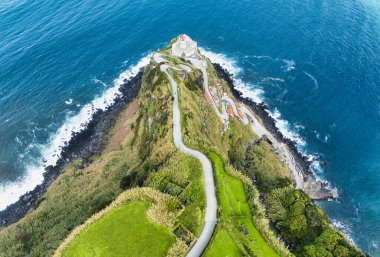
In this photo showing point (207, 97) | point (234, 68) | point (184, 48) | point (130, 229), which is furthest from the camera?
point (234, 68)

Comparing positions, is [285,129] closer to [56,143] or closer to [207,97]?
[207,97]

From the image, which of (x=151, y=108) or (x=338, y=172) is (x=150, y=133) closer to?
(x=151, y=108)

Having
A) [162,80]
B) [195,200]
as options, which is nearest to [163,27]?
[162,80]

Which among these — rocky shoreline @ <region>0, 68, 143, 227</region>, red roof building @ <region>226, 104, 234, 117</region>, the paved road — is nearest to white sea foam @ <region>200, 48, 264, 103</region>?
the paved road

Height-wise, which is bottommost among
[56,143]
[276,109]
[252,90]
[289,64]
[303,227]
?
[276,109]

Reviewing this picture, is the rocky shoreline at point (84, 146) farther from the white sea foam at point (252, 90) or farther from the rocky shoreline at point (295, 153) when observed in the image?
the rocky shoreline at point (295, 153)

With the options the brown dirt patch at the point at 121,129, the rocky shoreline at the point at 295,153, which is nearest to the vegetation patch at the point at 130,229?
the brown dirt patch at the point at 121,129

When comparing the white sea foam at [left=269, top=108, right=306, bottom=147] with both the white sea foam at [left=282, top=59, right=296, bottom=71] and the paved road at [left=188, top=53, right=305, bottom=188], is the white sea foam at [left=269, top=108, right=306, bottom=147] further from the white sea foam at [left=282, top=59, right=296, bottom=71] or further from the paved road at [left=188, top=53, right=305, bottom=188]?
the white sea foam at [left=282, top=59, right=296, bottom=71]

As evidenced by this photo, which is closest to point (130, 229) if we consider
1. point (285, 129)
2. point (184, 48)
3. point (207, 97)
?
point (207, 97)
